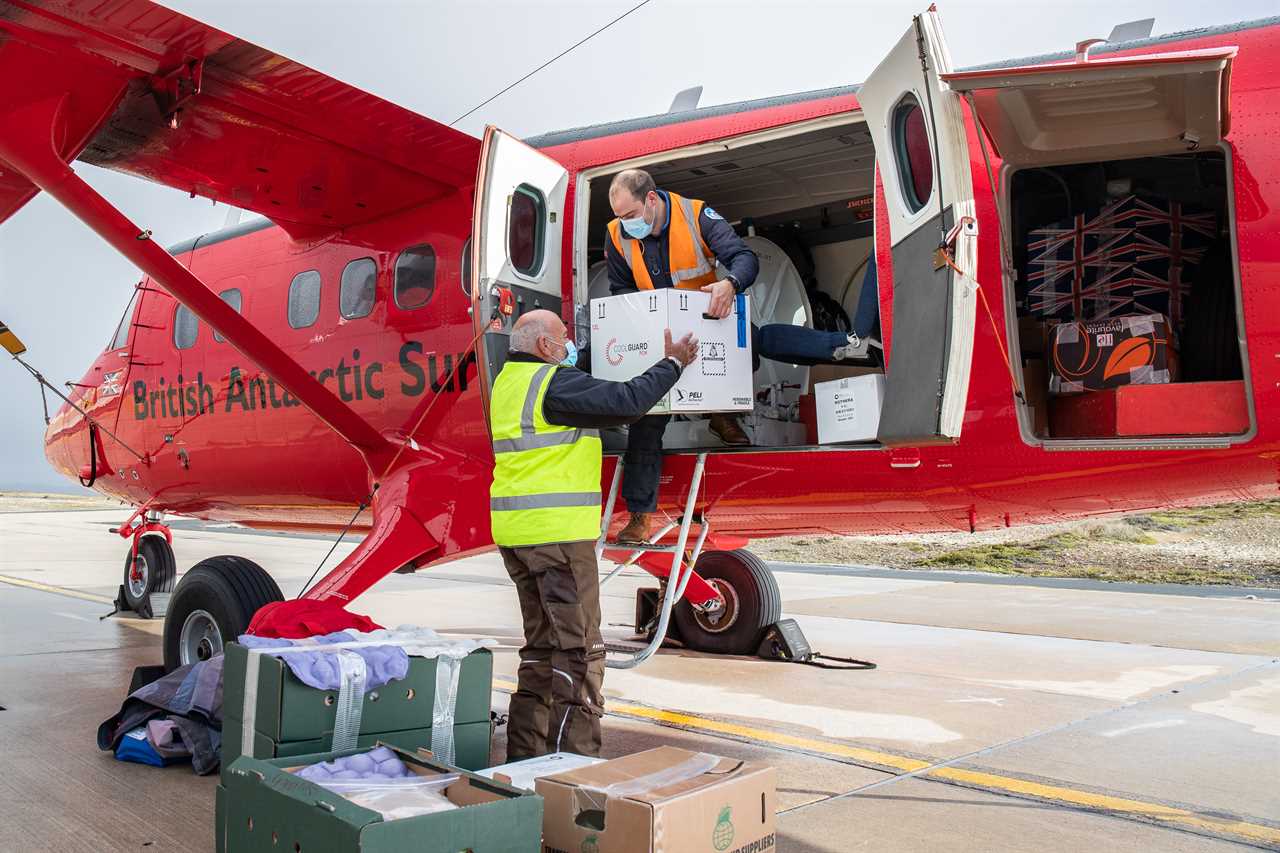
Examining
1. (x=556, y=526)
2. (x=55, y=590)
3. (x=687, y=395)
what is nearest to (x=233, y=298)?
(x=687, y=395)

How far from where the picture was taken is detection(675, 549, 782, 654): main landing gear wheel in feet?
25.5

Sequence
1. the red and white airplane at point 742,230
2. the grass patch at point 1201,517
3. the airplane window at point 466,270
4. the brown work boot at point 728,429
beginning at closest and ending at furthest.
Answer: the red and white airplane at point 742,230 < the brown work boot at point 728,429 < the airplane window at point 466,270 < the grass patch at point 1201,517

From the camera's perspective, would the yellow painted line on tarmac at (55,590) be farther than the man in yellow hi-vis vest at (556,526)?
Yes

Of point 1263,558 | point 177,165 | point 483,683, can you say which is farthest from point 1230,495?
point 1263,558

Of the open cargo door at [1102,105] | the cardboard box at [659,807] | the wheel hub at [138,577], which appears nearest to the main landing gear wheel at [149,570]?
the wheel hub at [138,577]

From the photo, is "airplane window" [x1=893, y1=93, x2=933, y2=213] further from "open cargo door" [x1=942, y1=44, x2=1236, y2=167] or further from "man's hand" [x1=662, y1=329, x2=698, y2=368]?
"man's hand" [x1=662, y1=329, x2=698, y2=368]

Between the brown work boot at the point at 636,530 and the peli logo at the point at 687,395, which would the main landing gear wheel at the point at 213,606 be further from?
the peli logo at the point at 687,395

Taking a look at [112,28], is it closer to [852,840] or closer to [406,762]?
[406,762]

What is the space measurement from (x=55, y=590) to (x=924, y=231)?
42.2ft

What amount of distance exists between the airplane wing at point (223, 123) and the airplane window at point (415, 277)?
0.36 m

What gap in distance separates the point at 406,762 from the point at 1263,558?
1419 cm

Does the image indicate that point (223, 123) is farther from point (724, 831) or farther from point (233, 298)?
point (724, 831)

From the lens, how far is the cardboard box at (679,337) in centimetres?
474

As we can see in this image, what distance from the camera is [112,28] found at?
4902mm
